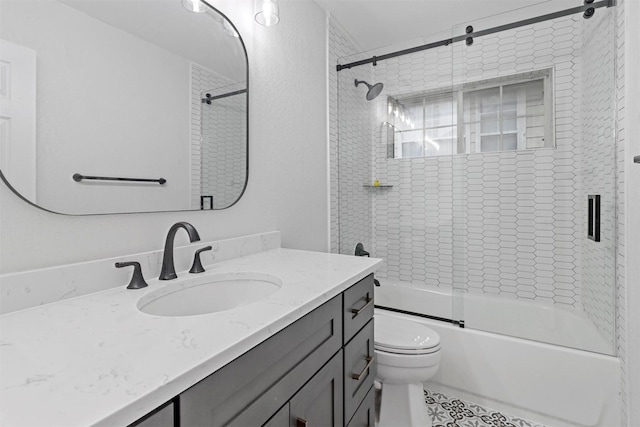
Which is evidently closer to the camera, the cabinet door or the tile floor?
the cabinet door

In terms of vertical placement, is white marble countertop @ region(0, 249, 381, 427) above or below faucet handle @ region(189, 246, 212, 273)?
below

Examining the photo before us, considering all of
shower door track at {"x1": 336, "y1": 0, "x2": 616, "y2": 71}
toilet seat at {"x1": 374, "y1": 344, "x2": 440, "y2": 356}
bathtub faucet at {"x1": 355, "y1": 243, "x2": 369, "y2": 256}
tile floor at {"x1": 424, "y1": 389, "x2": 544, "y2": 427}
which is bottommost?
tile floor at {"x1": 424, "y1": 389, "x2": 544, "y2": 427}

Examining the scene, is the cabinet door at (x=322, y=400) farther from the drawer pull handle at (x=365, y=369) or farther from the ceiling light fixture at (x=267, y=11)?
the ceiling light fixture at (x=267, y=11)

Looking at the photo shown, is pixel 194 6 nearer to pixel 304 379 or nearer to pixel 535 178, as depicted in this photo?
pixel 304 379

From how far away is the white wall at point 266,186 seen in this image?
0.81m

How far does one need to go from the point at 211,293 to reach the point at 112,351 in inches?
21.5

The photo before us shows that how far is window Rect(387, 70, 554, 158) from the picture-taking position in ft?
7.11

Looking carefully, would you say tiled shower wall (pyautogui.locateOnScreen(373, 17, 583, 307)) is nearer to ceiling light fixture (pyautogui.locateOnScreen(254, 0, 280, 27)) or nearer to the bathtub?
the bathtub

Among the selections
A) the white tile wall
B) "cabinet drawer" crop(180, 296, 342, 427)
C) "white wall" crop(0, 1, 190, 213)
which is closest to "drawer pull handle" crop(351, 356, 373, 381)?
"cabinet drawer" crop(180, 296, 342, 427)

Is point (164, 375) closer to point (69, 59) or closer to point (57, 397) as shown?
point (57, 397)

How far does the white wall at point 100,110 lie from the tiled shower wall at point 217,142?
50 mm

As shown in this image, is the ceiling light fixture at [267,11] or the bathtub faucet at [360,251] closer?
the ceiling light fixture at [267,11]

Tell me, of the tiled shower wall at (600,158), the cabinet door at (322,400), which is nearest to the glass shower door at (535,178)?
the tiled shower wall at (600,158)

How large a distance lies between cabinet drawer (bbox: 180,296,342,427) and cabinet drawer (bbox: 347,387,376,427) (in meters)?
0.39
